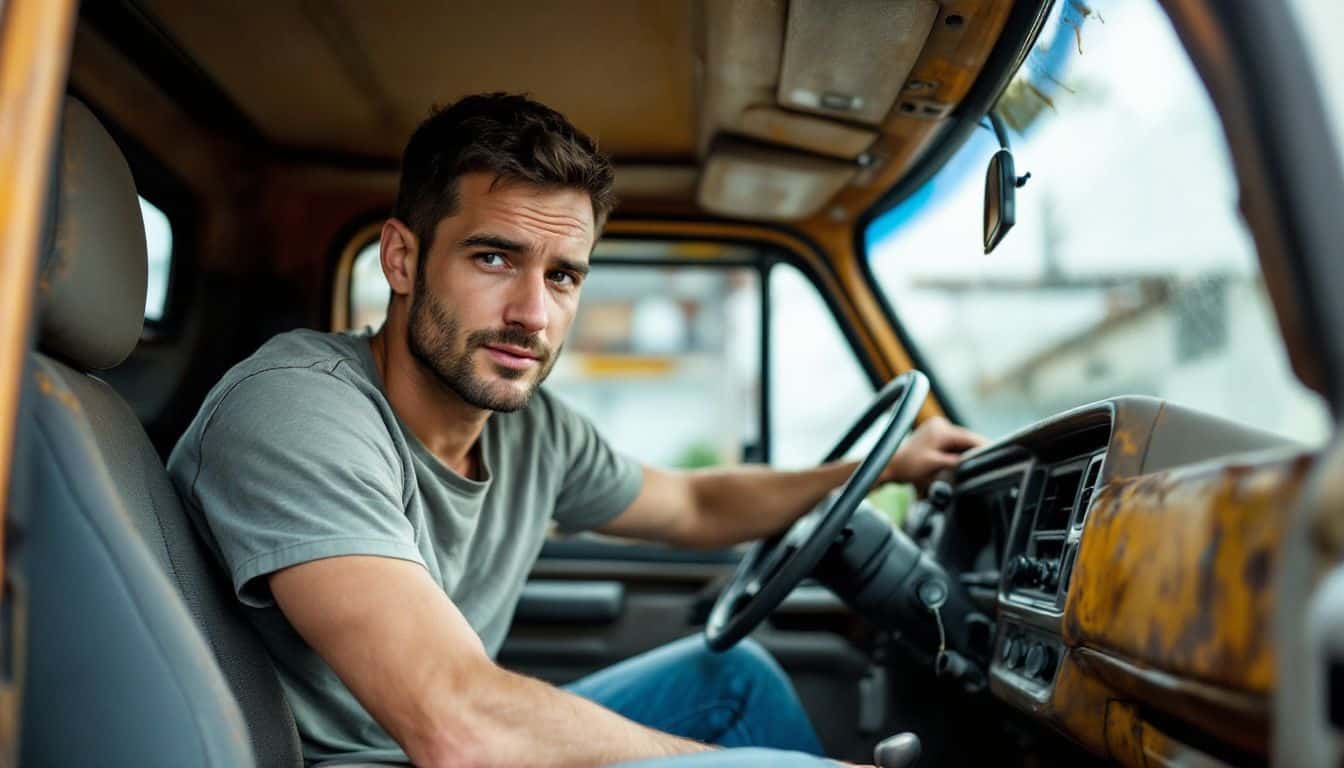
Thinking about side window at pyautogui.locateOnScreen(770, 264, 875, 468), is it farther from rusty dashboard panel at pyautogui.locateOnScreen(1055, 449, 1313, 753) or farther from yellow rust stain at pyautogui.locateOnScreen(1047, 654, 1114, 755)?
rusty dashboard panel at pyautogui.locateOnScreen(1055, 449, 1313, 753)

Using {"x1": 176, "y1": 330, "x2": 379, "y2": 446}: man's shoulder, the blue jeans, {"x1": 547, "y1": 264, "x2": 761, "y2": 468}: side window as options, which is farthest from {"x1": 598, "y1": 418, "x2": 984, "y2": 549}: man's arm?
{"x1": 176, "y1": 330, "x2": 379, "y2": 446}: man's shoulder

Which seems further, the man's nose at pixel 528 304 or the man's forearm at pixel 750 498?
the man's forearm at pixel 750 498

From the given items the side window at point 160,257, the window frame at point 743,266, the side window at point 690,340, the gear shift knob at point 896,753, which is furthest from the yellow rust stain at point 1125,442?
the side window at point 160,257

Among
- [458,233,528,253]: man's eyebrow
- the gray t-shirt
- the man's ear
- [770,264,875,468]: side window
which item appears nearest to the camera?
the gray t-shirt

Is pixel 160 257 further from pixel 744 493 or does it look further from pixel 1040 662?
pixel 1040 662

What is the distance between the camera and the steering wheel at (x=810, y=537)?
1715 mm

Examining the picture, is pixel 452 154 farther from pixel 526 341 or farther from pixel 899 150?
pixel 899 150

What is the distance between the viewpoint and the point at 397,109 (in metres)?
→ 2.22

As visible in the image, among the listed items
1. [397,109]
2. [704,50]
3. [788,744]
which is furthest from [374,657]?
[397,109]

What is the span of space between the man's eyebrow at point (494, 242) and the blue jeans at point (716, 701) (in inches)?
32.3

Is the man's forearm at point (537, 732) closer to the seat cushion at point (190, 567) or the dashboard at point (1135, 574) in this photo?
the seat cushion at point (190, 567)

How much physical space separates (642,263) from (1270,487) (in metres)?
1.99

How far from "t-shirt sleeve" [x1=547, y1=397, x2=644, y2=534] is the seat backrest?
0.80 metres

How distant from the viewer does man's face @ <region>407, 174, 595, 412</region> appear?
1.64 metres
